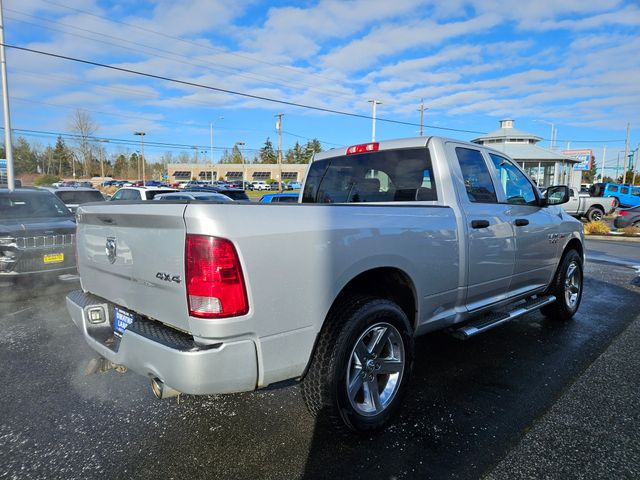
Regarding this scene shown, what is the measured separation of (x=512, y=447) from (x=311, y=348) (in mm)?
1358

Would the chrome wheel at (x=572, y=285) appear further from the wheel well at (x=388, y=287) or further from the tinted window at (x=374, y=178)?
the wheel well at (x=388, y=287)

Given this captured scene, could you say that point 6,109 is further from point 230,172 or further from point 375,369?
point 230,172

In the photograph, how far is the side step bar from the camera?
333 cm

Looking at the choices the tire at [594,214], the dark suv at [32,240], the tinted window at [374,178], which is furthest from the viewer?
the tire at [594,214]

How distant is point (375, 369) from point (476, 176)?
79.6 inches

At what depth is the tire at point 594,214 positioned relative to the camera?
20.2m

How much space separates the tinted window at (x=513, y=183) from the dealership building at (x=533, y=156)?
25.8 metres

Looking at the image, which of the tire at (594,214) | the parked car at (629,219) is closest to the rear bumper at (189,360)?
the parked car at (629,219)

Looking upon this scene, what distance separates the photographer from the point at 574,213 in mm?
20172

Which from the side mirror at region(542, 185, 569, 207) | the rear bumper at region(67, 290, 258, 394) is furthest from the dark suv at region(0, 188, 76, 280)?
the side mirror at region(542, 185, 569, 207)

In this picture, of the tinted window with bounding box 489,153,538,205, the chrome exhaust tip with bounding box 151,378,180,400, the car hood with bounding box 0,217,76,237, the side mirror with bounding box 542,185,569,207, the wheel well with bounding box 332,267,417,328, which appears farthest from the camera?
the car hood with bounding box 0,217,76,237

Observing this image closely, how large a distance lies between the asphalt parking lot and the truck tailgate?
842 mm

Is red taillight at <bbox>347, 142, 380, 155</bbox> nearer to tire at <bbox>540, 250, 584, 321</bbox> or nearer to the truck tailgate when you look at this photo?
the truck tailgate

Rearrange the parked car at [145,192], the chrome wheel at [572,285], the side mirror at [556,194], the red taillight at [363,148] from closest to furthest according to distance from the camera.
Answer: the red taillight at [363,148], the side mirror at [556,194], the chrome wheel at [572,285], the parked car at [145,192]
